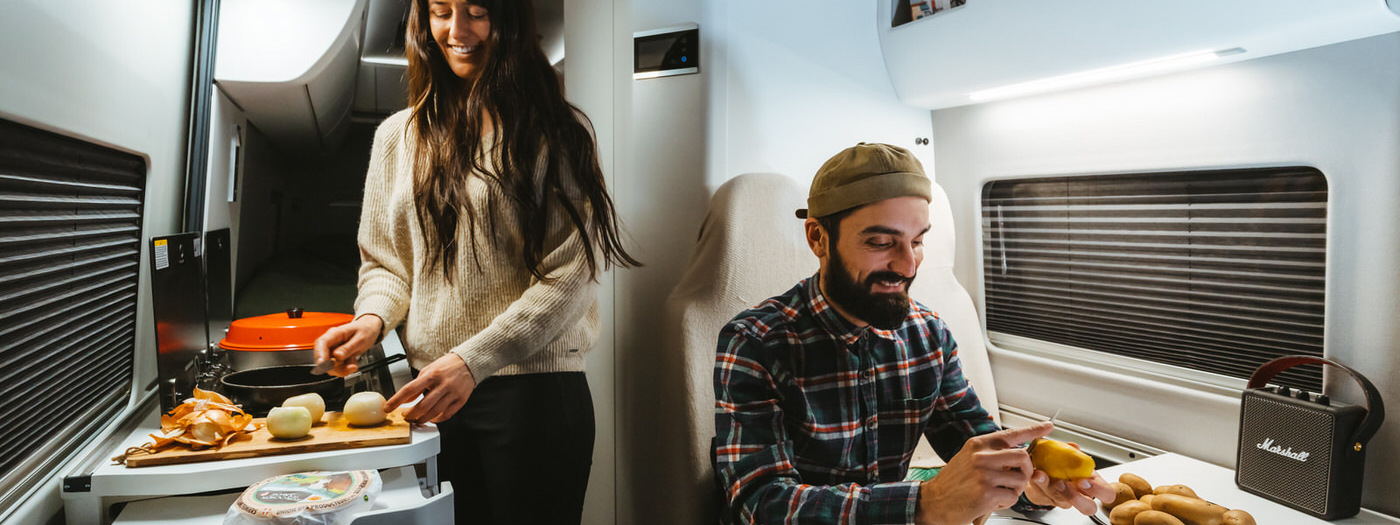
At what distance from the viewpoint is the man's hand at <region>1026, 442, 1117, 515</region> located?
1080 mm

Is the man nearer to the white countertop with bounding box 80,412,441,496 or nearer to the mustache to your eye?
the mustache

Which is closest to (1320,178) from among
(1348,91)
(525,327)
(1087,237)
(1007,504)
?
(1348,91)

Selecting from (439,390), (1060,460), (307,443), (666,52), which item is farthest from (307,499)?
(666,52)

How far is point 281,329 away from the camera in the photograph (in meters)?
1.33

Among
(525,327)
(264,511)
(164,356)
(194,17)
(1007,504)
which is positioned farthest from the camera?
(194,17)

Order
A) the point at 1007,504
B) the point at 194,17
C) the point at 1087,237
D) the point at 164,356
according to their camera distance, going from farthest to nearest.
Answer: the point at 1087,237, the point at 194,17, the point at 164,356, the point at 1007,504

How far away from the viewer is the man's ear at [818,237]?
4.19 ft

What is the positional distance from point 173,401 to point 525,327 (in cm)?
55

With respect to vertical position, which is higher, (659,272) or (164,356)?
(659,272)

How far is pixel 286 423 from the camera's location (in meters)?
1.11

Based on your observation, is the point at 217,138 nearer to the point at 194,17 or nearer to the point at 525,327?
the point at 194,17

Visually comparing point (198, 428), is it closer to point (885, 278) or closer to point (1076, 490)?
point (885, 278)

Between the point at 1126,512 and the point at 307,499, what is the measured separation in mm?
1268

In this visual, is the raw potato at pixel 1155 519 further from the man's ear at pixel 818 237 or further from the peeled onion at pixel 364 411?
the peeled onion at pixel 364 411
